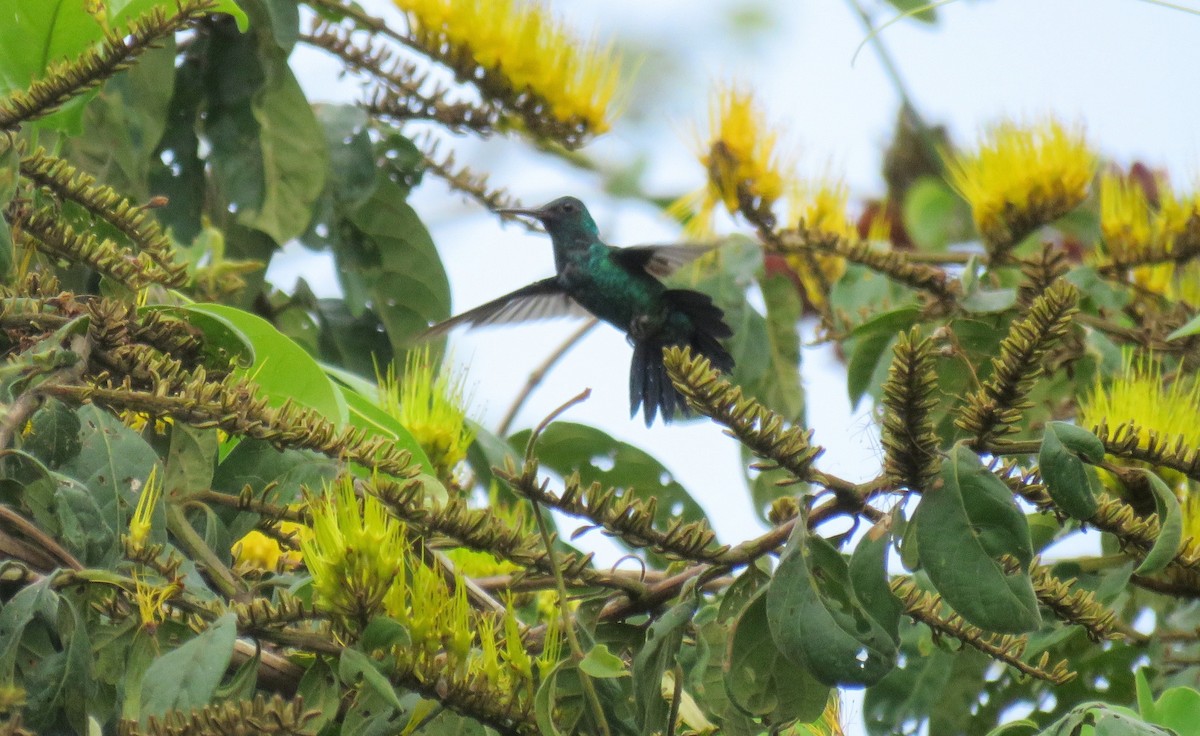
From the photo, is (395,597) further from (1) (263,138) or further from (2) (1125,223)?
(2) (1125,223)

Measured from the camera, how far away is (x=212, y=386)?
3.14 feet

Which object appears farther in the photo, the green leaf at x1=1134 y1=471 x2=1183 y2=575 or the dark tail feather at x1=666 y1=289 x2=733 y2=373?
the dark tail feather at x1=666 y1=289 x2=733 y2=373

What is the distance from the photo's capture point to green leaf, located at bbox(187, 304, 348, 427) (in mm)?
1227

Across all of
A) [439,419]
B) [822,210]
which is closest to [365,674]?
[439,419]

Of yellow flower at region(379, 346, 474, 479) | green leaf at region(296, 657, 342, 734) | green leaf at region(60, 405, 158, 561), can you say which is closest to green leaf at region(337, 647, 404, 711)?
green leaf at region(296, 657, 342, 734)

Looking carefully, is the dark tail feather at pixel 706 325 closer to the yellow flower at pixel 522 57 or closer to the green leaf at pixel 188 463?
the yellow flower at pixel 522 57

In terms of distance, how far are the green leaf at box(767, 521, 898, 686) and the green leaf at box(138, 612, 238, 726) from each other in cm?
37

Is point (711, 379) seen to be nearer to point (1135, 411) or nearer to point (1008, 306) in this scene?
point (1135, 411)

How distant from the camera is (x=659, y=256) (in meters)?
2.25

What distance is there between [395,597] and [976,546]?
399mm

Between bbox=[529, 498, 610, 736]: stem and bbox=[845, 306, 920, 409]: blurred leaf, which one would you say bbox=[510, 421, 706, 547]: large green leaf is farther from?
bbox=[529, 498, 610, 736]: stem

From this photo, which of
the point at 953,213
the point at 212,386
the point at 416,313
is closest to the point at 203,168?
the point at 416,313

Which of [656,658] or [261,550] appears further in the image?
[261,550]

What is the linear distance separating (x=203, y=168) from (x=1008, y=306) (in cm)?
116
